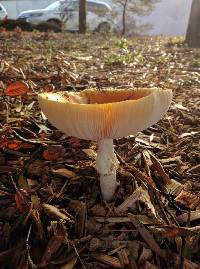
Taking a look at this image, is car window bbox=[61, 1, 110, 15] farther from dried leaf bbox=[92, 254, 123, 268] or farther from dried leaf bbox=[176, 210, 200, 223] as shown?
dried leaf bbox=[92, 254, 123, 268]

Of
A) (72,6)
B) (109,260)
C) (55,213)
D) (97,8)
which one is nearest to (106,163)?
(55,213)

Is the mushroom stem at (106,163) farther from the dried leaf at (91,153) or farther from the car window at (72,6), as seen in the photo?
the car window at (72,6)

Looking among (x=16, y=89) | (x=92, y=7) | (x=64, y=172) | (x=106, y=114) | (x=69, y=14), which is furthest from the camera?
(x=92, y=7)

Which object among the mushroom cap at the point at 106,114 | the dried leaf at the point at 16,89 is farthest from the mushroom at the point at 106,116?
the dried leaf at the point at 16,89

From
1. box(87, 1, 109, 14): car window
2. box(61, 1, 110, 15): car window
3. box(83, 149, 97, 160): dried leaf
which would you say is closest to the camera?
box(83, 149, 97, 160): dried leaf

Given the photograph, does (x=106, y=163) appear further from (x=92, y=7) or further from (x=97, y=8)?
(x=92, y=7)

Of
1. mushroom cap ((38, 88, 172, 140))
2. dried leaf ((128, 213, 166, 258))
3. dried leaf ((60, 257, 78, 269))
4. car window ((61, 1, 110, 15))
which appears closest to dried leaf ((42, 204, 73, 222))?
dried leaf ((60, 257, 78, 269))
